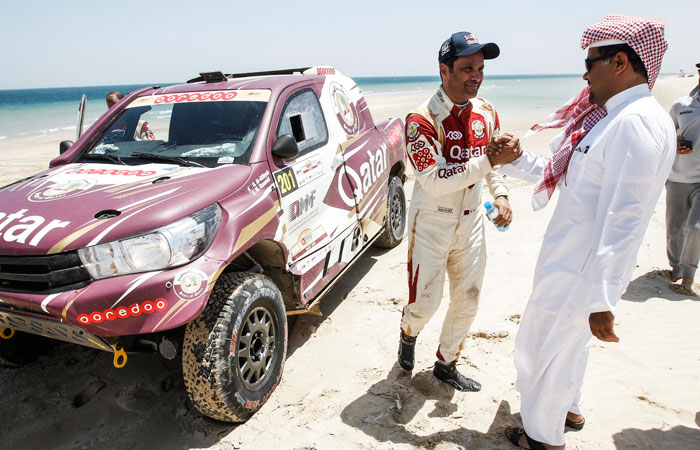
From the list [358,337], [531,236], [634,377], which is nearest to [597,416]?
[634,377]

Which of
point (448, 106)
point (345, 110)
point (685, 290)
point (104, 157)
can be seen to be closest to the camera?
point (448, 106)

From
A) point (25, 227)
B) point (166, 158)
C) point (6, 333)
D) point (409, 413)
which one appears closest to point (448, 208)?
point (409, 413)

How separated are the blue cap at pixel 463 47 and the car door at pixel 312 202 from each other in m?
1.28

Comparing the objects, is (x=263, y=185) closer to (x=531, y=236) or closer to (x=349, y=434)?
(x=349, y=434)

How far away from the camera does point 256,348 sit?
2.88 metres

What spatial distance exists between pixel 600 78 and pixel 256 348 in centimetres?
236

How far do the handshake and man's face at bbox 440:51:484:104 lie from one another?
0.39 m

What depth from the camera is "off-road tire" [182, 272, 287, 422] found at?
2.49 metres

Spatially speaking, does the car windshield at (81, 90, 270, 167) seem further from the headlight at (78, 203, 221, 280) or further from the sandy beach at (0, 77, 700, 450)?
the sandy beach at (0, 77, 700, 450)

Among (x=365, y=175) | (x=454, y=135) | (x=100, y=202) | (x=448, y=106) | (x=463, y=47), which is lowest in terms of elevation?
(x=365, y=175)

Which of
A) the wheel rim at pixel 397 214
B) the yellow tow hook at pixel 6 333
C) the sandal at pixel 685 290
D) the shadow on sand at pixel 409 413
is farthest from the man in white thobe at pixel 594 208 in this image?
the yellow tow hook at pixel 6 333

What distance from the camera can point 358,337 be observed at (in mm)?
3705

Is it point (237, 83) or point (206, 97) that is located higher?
point (237, 83)

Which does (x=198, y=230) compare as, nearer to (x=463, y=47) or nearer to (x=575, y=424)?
(x=463, y=47)
